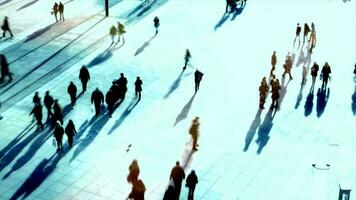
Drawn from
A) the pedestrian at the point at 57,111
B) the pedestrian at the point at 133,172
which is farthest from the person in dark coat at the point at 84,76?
the pedestrian at the point at 133,172

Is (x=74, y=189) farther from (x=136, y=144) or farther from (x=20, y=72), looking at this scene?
(x=20, y=72)

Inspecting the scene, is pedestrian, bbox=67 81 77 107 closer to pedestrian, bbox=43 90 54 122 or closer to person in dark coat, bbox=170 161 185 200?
pedestrian, bbox=43 90 54 122

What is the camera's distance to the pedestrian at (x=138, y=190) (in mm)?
16484

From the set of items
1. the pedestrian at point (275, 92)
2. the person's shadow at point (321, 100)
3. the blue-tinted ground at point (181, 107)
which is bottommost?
the blue-tinted ground at point (181, 107)

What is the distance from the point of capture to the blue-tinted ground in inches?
744

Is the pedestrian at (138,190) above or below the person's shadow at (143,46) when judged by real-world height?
above

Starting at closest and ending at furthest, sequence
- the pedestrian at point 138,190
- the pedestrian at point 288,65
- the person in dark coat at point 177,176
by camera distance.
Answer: the pedestrian at point 138,190 → the person in dark coat at point 177,176 → the pedestrian at point 288,65

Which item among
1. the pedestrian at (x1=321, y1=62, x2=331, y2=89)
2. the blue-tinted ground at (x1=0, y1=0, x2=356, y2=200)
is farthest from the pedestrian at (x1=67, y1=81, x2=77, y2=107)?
the pedestrian at (x1=321, y1=62, x2=331, y2=89)

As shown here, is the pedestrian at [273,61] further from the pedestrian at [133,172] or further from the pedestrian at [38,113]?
the pedestrian at [133,172]

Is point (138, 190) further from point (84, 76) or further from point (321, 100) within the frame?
point (321, 100)

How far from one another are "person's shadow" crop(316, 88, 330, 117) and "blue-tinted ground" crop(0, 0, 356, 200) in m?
0.10

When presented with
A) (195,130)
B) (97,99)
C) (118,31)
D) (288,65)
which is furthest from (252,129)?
(118,31)

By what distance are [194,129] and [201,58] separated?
9.71 meters

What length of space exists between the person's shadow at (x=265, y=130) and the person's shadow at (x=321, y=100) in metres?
1.98
